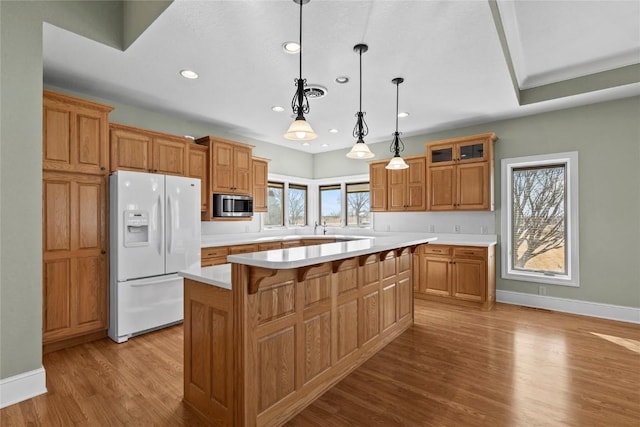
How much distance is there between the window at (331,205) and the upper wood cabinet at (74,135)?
446 centimetres

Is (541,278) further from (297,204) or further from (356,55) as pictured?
(297,204)

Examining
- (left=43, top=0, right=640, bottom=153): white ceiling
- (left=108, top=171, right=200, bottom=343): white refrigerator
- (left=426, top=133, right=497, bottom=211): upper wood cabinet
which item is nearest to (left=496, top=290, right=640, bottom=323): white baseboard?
(left=426, top=133, right=497, bottom=211): upper wood cabinet

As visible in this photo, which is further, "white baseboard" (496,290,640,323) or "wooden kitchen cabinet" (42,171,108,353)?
"white baseboard" (496,290,640,323)

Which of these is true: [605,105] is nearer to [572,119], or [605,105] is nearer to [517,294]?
[572,119]

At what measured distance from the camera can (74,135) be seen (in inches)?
125

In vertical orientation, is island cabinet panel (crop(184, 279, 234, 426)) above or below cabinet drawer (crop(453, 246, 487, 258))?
below

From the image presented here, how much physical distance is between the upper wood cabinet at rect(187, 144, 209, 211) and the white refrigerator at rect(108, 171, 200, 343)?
61 cm

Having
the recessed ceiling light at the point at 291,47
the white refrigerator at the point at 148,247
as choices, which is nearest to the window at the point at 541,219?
the recessed ceiling light at the point at 291,47

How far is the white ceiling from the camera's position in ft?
7.84

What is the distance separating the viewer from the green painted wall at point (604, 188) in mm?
3932

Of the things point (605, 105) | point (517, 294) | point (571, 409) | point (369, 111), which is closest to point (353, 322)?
point (571, 409)

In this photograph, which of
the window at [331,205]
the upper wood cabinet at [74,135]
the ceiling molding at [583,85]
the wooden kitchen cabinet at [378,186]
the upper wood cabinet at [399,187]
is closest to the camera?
the upper wood cabinet at [74,135]

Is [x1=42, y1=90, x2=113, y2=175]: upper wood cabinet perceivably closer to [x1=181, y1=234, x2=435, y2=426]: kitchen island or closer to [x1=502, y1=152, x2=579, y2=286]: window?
[x1=181, y1=234, x2=435, y2=426]: kitchen island

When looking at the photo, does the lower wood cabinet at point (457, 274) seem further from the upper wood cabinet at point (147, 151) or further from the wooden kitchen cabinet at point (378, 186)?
the upper wood cabinet at point (147, 151)
